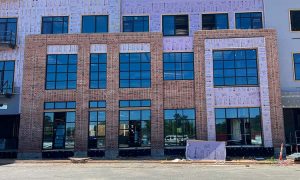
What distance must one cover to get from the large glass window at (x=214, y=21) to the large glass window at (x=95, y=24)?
8.82 metres

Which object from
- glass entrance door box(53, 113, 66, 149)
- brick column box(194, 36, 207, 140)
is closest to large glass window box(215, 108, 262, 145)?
brick column box(194, 36, 207, 140)

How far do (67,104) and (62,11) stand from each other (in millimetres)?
8702

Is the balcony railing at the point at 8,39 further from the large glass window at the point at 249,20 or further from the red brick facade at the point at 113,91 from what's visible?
the large glass window at the point at 249,20

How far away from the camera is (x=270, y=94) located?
2694cm

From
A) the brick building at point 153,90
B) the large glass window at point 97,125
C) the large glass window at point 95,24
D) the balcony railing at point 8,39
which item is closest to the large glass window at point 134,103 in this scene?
the brick building at point 153,90

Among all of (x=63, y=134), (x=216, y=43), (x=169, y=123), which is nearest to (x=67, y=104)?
(x=63, y=134)

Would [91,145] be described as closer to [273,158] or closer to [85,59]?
[85,59]

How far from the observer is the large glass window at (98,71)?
2825 cm

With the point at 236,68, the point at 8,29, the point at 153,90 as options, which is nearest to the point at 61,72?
the point at 8,29

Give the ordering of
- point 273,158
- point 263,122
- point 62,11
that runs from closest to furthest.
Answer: point 273,158, point 263,122, point 62,11

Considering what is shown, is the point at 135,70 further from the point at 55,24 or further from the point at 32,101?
the point at 32,101

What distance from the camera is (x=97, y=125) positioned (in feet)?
90.5

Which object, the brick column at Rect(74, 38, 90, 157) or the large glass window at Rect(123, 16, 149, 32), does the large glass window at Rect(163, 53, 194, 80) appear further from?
the brick column at Rect(74, 38, 90, 157)

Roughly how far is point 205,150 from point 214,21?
11.7 m
